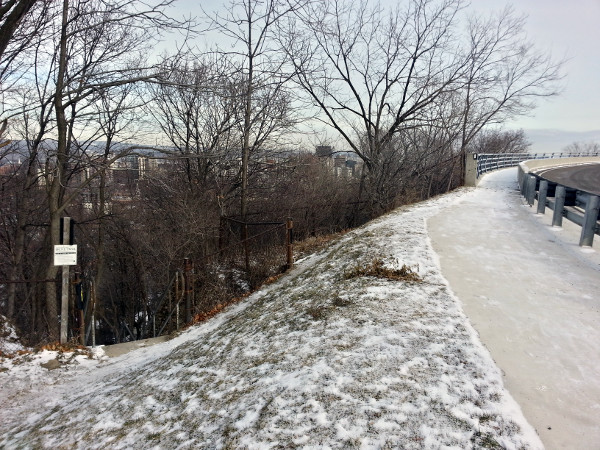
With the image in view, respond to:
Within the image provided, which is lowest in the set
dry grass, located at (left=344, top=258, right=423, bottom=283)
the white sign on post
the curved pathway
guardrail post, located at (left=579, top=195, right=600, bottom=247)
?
the white sign on post

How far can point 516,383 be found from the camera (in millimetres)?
2729

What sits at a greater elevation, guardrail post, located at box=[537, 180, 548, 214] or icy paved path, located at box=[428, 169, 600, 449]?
guardrail post, located at box=[537, 180, 548, 214]

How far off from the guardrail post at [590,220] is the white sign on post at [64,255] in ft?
27.7

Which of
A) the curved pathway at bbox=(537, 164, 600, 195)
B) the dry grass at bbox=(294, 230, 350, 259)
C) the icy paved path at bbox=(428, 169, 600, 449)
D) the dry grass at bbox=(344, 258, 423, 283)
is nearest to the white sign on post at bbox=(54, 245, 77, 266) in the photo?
the dry grass at bbox=(344, 258, 423, 283)

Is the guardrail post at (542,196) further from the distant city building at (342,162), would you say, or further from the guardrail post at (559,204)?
the distant city building at (342,162)

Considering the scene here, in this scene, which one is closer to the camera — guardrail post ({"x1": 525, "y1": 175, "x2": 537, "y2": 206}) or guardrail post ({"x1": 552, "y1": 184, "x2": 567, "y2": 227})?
guardrail post ({"x1": 552, "y1": 184, "x2": 567, "y2": 227})

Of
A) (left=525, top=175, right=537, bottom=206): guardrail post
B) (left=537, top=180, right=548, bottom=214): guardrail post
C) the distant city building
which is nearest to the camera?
(left=537, top=180, right=548, bottom=214): guardrail post

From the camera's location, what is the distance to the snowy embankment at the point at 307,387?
2.41 m

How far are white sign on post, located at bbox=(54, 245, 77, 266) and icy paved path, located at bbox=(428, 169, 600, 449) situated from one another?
5.93 meters

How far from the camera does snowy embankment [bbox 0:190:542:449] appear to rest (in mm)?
2408

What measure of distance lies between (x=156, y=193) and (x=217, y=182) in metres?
3.27

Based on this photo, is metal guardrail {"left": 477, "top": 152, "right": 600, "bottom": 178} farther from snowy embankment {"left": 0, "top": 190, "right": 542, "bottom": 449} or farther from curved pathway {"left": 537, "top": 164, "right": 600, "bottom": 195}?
snowy embankment {"left": 0, "top": 190, "right": 542, "bottom": 449}

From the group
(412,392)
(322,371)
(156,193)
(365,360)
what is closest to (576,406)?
(412,392)

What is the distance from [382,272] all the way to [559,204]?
478 centimetres
